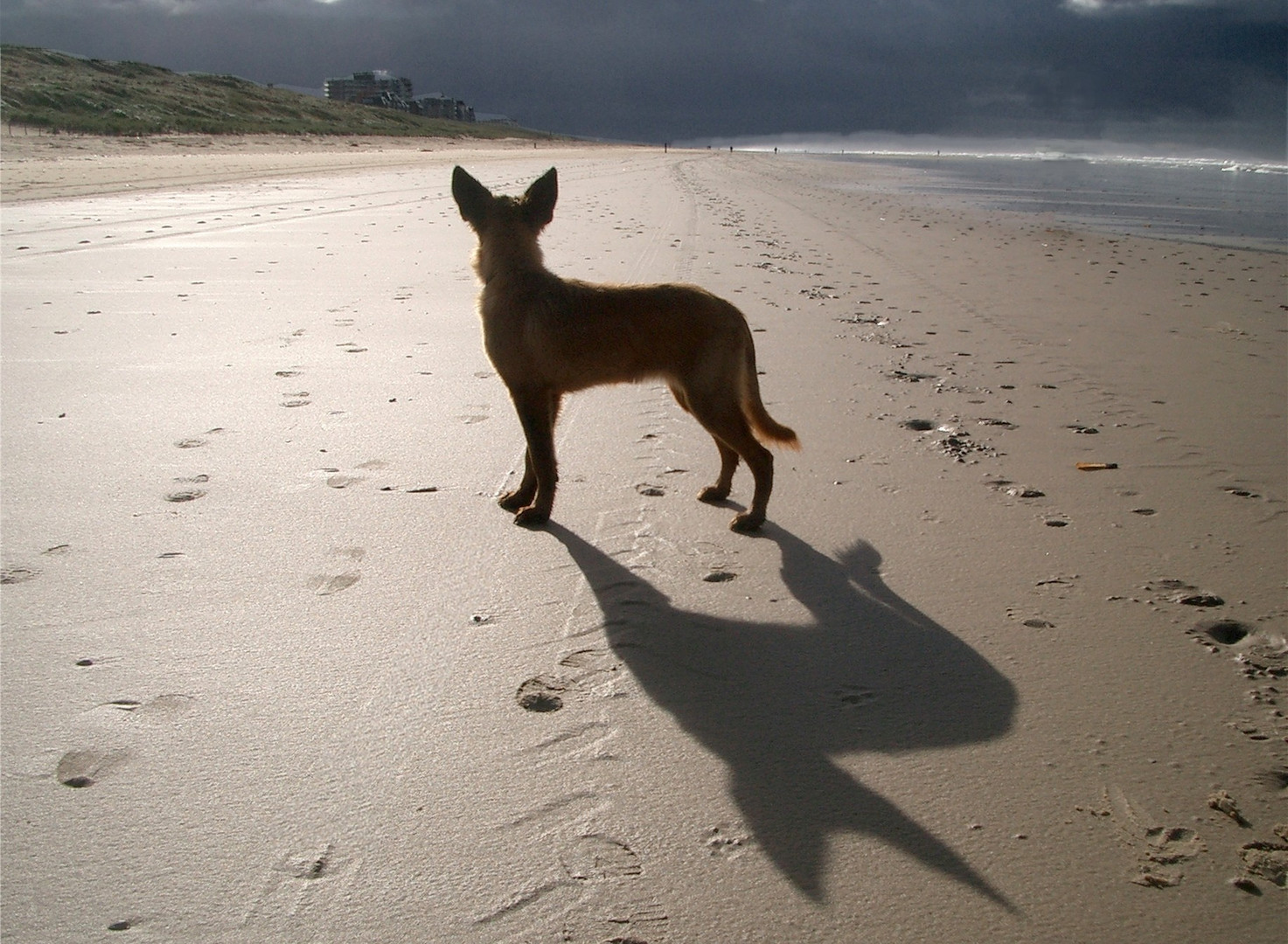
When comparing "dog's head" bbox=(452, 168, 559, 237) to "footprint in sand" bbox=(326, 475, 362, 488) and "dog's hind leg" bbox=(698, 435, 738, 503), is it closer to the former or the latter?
"footprint in sand" bbox=(326, 475, 362, 488)

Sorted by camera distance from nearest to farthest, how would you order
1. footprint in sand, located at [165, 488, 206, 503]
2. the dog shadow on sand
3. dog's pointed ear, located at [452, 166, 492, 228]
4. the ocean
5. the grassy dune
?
the dog shadow on sand < footprint in sand, located at [165, 488, 206, 503] < dog's pointed ear, located at [452, 166, 492, 228] < the ocean < the grassy dune

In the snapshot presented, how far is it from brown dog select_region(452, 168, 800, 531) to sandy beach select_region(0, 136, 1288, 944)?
Answer: 22 centimetres

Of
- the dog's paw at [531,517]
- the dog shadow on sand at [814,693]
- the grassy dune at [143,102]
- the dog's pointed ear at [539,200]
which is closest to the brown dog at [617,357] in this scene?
the dog's paw at [531,517]

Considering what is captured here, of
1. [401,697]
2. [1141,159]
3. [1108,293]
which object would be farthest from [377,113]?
[401,697]

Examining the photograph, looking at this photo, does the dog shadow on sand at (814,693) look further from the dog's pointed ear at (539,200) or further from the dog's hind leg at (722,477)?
the dog's pointed ear at (539,200)

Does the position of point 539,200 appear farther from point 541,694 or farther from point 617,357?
point 541,694

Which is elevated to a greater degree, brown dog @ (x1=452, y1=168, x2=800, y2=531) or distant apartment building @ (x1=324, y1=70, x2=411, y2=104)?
distant apartment building @ (x1=324, y1=70, x2=411, y2=104)

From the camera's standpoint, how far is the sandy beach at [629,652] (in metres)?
1.85

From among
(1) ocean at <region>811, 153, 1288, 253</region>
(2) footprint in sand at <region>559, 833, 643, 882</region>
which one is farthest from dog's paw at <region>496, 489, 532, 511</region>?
(1) ocean at <region>811, 153, 1288, 253</region>

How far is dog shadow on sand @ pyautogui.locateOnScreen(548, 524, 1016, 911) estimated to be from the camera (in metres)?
2.05

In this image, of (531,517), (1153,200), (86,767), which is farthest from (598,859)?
(1153,200)

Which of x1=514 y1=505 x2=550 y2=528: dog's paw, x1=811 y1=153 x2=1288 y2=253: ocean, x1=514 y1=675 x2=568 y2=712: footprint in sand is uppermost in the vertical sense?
x1=811 y1=153 x2=1288 y2=253: ocean

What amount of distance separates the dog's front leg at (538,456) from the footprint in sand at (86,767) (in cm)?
179

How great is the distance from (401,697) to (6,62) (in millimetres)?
53412
